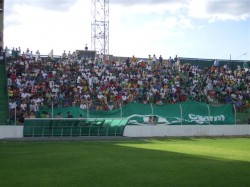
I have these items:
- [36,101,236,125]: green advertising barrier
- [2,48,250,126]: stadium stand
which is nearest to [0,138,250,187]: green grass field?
[36,101,236,125]: green advertising barrier

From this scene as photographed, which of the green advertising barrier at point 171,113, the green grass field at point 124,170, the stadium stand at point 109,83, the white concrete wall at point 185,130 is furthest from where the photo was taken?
the stadium stand at point 109,83

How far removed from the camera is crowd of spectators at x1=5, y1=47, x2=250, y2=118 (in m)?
30.8

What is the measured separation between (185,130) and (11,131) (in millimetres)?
12116

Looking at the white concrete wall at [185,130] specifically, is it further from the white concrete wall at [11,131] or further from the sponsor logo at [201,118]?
the white concrete wall at [11,131]

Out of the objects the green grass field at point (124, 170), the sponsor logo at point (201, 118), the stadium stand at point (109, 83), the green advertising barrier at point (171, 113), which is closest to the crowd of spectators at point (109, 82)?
the stadium stand at point (109, 83)

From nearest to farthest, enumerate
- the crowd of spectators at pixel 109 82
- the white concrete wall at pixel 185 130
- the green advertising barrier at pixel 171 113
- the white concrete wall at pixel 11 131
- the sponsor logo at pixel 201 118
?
the white concrete wall at pixel 11 131 < the green advertising barrier at pixel 171 113 < the white concrete wall at pixel 185 130 < the crowd of spectators at pixel 109 82 < the sponsor logo at pixel 201 118

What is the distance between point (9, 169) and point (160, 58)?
1310 inches

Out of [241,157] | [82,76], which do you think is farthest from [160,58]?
[241,157]

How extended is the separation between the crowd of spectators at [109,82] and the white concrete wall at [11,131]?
982mm

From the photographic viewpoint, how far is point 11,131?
1045 inches

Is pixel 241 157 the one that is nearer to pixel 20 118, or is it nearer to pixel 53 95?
pixel 20 118

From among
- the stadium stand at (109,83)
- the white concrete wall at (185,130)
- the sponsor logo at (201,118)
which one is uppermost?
the stadium stand at (109,83)

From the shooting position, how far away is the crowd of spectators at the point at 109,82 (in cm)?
3084

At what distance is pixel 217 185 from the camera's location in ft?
31.6
